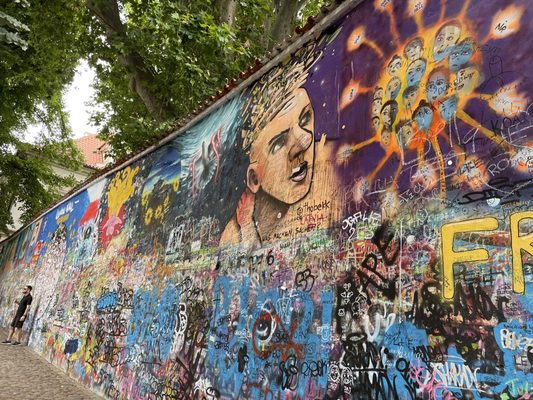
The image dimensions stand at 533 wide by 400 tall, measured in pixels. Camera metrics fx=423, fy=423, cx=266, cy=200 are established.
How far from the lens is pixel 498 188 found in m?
2.34

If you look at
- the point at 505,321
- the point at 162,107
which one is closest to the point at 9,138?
the point at 162,107

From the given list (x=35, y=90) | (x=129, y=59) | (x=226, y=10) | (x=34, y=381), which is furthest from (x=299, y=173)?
(x=35, y=90)

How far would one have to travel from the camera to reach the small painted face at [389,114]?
3.15 meters

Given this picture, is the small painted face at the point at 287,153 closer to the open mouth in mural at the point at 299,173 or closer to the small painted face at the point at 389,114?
the open mouth in mural at the point at 299,173

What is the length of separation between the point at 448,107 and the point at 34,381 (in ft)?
25.5

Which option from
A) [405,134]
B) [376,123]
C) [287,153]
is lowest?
[405,134]

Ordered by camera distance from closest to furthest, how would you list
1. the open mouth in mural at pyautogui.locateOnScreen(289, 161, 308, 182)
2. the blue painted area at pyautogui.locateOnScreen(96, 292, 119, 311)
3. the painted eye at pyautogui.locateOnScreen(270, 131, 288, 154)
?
the open mouth in mural at pyautogui.locateOnScreen(289, 161, 308, 182) → the painted eye at pyautogui.locateOnScreen(270, 131, 288, 154) → the blue painted area at pyautogui.locateOnScreen(96, 292, 119, 311)

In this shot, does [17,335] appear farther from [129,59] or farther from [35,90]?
[129,59]

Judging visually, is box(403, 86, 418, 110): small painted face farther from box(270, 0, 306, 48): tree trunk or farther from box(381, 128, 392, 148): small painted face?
box(270, 0, 306, 48): tree trunk

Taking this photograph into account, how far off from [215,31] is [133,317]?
586cm

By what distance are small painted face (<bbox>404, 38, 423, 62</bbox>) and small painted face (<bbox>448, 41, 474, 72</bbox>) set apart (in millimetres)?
284

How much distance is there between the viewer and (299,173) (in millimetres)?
4035

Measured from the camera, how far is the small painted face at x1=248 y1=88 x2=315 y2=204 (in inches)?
158

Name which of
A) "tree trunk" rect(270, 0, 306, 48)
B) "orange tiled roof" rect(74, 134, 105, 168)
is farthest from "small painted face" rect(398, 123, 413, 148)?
"orange tiled roof" rect(74, 134, 105, 168)
